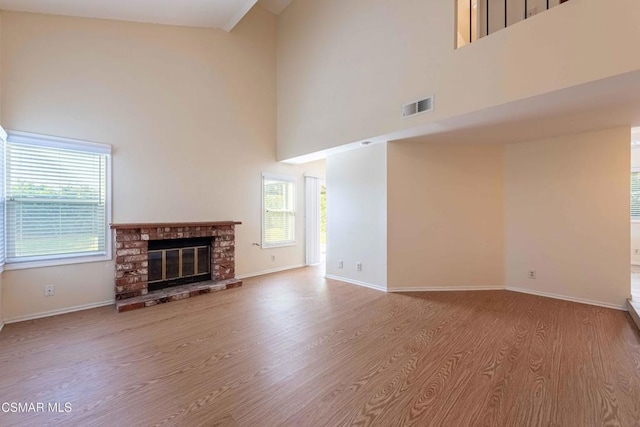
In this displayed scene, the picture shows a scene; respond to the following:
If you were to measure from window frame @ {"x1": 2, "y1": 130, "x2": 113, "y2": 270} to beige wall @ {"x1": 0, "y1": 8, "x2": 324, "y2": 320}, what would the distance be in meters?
0.08

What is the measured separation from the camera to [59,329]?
3.14 m

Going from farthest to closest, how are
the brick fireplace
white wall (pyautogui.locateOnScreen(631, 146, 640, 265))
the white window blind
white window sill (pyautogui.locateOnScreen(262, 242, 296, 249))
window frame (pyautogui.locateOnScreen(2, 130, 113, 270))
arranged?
white wall (pyautogui.locateOnScreen(631, 146, 640, 265)) < white window sill (pyautogui.locateOnScreen(262, 242, 296, 249)) < the brick fireplace < window frame (pyautogui.locateOnScreen(2, 130, 113, 270)) < the white window blind

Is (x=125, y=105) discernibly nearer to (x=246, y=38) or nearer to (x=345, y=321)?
(x=246, y=38)

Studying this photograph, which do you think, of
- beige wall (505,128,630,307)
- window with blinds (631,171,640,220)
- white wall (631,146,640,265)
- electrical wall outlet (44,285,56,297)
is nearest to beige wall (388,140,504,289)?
beige wall (505,128,630,307)

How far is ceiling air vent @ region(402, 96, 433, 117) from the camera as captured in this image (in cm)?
359

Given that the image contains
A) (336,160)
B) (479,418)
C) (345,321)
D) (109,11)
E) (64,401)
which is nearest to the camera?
(479,418)

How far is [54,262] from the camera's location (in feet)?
11.7

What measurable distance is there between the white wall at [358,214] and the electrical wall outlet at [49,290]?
160 inches

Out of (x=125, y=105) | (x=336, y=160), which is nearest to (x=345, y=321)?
(x=336, y=160)

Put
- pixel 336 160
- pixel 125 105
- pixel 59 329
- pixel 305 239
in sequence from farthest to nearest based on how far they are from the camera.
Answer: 1. pixel 305 239
2. pixel 336 160
3. pixel 125 105
4. pixel 59 329

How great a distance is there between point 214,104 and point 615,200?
622 centimetres

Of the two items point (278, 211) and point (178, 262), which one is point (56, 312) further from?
point (278, 211)

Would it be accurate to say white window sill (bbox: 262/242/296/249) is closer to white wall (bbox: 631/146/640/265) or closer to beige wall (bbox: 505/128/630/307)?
beige wall (bbox: 505/128/630/307)

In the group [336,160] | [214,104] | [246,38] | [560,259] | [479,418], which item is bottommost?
[479,418]
